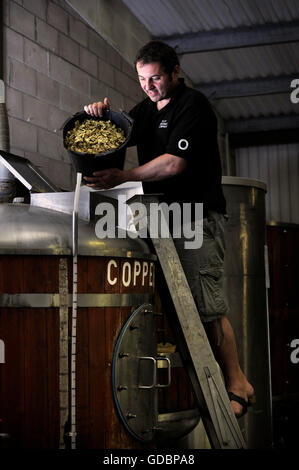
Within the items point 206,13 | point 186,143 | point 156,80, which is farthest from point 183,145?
point 206,13

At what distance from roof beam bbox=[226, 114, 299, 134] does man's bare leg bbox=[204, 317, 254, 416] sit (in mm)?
8723

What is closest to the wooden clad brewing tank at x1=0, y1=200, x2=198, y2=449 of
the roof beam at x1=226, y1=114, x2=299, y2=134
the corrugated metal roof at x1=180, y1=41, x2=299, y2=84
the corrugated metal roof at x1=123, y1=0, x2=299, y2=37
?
the corrugated metal roof at x1=123, y1=0, x2=299, y2=37

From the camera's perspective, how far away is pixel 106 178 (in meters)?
2.98

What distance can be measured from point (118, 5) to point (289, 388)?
4325 millimetres

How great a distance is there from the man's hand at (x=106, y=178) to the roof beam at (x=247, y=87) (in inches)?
281

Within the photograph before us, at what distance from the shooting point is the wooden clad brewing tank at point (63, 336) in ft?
8.29

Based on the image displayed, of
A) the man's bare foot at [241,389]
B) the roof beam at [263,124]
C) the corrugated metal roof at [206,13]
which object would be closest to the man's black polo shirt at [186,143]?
the man's bare foot at [241,389]

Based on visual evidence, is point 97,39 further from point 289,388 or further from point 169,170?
point 289,388

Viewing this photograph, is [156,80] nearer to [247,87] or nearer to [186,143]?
[186,143]

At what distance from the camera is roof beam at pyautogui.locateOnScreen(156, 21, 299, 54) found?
761cm

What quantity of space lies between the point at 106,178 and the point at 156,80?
0.73 m

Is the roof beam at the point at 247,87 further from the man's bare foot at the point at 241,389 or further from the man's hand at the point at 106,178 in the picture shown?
the man's hand at the point at 106,178
